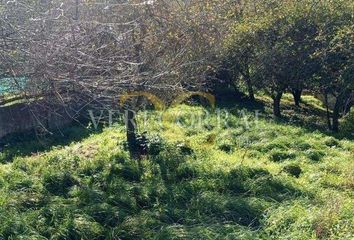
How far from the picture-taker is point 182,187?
21.0 feet

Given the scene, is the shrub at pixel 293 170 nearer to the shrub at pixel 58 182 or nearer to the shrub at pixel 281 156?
the shrub at pixel 281 156

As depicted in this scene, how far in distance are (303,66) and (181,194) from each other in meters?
6.50

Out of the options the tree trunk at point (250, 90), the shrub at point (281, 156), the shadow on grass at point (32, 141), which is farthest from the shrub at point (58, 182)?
the tree trunk at point (250, 90)

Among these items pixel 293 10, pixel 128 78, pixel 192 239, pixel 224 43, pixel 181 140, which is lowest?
pixel 192 239

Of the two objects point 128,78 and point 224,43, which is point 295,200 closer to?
point 128,78

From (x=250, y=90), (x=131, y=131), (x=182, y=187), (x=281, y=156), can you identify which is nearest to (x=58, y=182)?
(x=182, y=187)

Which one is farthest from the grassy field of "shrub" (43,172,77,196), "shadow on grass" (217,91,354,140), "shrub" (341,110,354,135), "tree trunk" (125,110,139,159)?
"shadow on grass" (217,91,354,140)

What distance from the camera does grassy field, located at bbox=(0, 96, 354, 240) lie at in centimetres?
505

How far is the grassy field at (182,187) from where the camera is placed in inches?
199

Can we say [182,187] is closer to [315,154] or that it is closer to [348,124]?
[315,154]

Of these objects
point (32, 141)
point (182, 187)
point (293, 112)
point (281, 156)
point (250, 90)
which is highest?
point (250, 90)

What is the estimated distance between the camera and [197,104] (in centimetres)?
1330

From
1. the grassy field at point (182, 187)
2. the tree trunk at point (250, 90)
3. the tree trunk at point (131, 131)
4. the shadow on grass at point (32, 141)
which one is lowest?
the grassy field at point (182, 187)

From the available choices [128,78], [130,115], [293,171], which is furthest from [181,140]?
[128,78]
